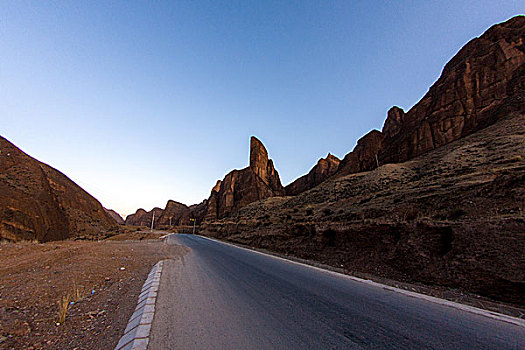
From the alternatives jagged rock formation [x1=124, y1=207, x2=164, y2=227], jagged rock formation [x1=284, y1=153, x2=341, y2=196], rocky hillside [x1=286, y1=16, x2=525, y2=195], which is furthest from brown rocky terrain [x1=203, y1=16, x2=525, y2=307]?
jagged rock formation [x1=124, y1=207, x2=164, y2=227]

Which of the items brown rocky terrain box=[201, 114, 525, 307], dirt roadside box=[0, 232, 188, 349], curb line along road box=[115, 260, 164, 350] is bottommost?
dirt roadside box=[0, 232, 188, 349]

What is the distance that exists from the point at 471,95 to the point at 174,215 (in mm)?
134805

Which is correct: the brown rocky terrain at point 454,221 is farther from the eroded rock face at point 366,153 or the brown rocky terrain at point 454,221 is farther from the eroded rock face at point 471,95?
the eroded rock face at point 366,153

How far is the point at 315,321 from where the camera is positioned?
372 centimetres

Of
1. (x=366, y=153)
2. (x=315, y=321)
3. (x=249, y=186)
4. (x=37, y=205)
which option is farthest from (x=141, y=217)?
(x=315, y=321)

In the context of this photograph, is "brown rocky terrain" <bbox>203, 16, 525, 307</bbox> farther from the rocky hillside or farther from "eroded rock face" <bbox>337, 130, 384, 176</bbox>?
"eroded rock face" <bbox>337, 130, 384, 176</bbox>

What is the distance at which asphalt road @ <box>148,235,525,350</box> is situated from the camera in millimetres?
3002

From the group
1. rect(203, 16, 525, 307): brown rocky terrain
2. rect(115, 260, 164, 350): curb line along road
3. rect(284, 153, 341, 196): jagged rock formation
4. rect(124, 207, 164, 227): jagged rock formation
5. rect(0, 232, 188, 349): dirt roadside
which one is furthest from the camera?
rect(124, 207, 164, 227): jagged rock formation

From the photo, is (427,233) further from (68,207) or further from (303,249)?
(68,207)

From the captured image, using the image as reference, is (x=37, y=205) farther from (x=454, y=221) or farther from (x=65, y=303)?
(x=454, y=221)

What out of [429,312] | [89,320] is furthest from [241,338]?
[429,312]

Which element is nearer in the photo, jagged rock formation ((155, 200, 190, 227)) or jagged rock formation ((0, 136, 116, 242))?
jagged rock formation ((0, 136, 116, 242))

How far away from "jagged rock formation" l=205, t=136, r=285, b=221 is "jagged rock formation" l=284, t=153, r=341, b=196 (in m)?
11.7

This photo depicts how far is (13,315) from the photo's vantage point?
157 inches
